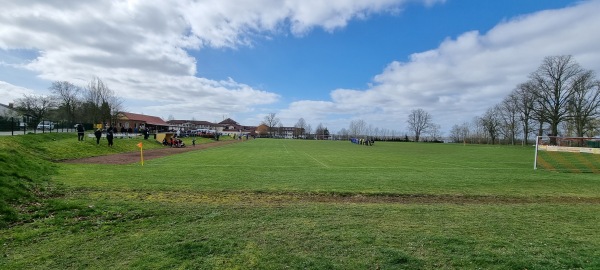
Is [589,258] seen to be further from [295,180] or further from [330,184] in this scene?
[295,180]

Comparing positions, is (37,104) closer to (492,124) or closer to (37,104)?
(37,104)

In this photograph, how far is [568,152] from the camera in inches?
1144

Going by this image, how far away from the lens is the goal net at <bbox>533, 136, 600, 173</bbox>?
2201 cm

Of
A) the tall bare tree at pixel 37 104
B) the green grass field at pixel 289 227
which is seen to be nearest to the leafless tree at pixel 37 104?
the tall bare tree at pixel 37 104

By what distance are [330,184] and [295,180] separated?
167 centimetres

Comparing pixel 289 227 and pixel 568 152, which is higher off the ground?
pixel 568 152

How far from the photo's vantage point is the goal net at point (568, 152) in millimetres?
22014

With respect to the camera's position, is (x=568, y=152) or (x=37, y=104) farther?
(x=37, y=104)

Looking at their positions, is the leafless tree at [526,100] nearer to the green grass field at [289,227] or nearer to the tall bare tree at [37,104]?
the green grass field at [289,227]

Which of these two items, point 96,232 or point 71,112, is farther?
point 71,112

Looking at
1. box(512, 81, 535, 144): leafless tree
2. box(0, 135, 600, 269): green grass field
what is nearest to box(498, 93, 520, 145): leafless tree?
box(512, 81, 535, 144): leafless tree

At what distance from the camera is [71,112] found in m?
78.1

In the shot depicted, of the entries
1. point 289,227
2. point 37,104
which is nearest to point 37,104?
point 37,104

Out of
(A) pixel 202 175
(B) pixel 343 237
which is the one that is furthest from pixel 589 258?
(A) pixel 202 175
